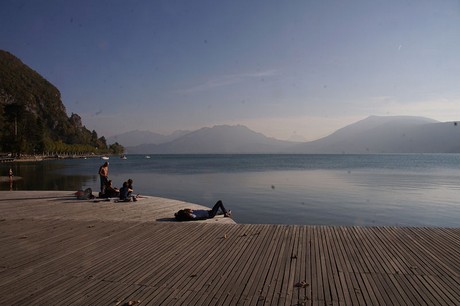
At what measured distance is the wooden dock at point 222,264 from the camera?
5879 millimetres

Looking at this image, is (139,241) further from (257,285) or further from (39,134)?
(39,134)

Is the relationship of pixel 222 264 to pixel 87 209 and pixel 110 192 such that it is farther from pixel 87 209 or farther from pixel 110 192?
pixel 110 192

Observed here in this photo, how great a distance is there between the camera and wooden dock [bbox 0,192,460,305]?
19.3 feet

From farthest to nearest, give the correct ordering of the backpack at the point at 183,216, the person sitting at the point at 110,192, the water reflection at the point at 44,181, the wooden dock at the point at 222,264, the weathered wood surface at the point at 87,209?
the water reflection at the point at 44,181 → the person sitting at the point at 110,192 → the weathered wood surface at the point at 87,209 → the backpack at the point at 183,216 → the wooden dock at the point at 222,264

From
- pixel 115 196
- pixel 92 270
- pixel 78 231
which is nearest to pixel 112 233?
pixel 78 231

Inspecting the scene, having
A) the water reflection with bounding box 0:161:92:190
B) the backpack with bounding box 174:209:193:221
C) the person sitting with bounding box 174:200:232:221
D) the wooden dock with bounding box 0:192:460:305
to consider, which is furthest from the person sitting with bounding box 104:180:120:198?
the water reflection with bounding box 0:161:92:190

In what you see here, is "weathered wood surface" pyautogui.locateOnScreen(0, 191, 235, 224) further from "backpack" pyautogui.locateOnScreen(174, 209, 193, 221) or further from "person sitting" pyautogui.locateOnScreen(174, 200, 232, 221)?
"backpack" pyautogui.locateOnScreen(174, 209, 193, 221)

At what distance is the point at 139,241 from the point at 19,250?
279 centimetres

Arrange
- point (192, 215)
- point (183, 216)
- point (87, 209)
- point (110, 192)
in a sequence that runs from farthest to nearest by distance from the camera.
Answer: point (110, 192)
point (87, 209)
point (192, 215)
point (183, 216)

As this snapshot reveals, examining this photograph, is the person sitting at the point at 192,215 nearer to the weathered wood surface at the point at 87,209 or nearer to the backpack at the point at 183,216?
the backpack at the point at 183,216

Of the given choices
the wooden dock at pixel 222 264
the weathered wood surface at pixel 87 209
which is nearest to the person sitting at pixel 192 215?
the weathered wood surface at pixel 87 209

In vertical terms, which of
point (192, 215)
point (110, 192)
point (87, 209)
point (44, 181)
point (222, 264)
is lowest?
point (44, 181)

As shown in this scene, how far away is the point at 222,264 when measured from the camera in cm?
746

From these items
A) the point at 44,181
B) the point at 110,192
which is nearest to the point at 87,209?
the point at 110,192
